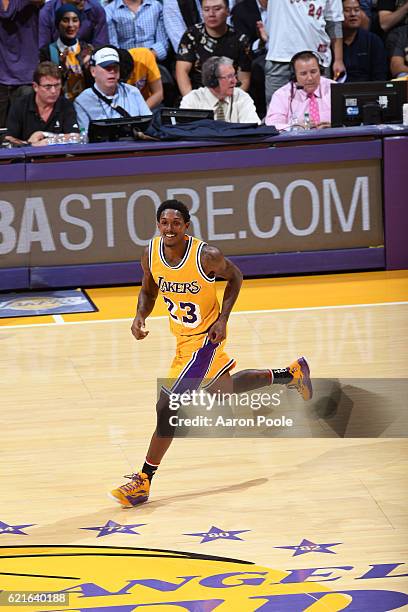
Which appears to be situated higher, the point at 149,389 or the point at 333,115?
the point at 333,115

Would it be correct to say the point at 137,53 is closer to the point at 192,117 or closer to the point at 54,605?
the point at 192,117

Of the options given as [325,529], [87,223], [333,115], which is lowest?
[325,529]

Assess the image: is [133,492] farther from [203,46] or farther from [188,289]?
[203,46]

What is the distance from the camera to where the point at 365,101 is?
11703 millimetres

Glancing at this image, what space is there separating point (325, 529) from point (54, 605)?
4.89 feet

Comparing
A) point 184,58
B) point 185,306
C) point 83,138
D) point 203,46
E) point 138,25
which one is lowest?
point 185,306

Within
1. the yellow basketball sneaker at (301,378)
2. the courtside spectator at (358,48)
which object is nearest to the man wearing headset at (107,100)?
the courtside spectator at (358,48)

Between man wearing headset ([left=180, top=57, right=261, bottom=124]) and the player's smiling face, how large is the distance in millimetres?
5715

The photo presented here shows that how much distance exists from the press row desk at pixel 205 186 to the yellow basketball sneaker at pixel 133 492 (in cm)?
492

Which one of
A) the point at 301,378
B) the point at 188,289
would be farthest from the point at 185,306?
the point at 301,378

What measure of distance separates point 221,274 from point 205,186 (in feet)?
14.9

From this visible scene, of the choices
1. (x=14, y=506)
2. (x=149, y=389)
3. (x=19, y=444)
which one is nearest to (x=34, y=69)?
(x=149, y=389)

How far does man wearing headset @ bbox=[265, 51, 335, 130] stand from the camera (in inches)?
483

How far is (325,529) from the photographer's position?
6117 mm
